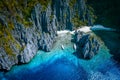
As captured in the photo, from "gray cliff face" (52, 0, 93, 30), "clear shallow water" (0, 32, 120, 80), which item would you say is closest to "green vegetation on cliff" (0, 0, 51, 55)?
"gray cliff face" (52, 0, 93, 30)

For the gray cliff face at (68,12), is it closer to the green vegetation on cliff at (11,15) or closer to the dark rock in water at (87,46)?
the green vegetation on cliff at (11,15)

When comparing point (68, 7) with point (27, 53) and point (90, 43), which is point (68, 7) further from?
point (27, 53)

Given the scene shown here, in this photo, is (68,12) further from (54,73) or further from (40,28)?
(54,73)

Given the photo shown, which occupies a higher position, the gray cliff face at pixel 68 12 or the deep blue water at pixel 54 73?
the gray cliff face at pixel 68 12

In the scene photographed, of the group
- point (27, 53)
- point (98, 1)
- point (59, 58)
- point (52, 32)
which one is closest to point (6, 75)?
point (27, 53)

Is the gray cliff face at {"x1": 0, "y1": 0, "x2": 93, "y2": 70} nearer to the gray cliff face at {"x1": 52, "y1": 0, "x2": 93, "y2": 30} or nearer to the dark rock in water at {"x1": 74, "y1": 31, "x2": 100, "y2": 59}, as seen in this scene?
the gray cliff face at {"x1": 52, "y1": 0, "x2": 93, "y2": 30}

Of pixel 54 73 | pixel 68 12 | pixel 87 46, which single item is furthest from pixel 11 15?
pixel 87 46

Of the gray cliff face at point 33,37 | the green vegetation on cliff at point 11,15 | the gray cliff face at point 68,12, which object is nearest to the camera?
the gray cliff face at point 33,37

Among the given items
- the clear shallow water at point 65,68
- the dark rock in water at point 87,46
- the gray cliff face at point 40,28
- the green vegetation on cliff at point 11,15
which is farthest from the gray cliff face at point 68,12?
the clear shallow water at point 65,68
